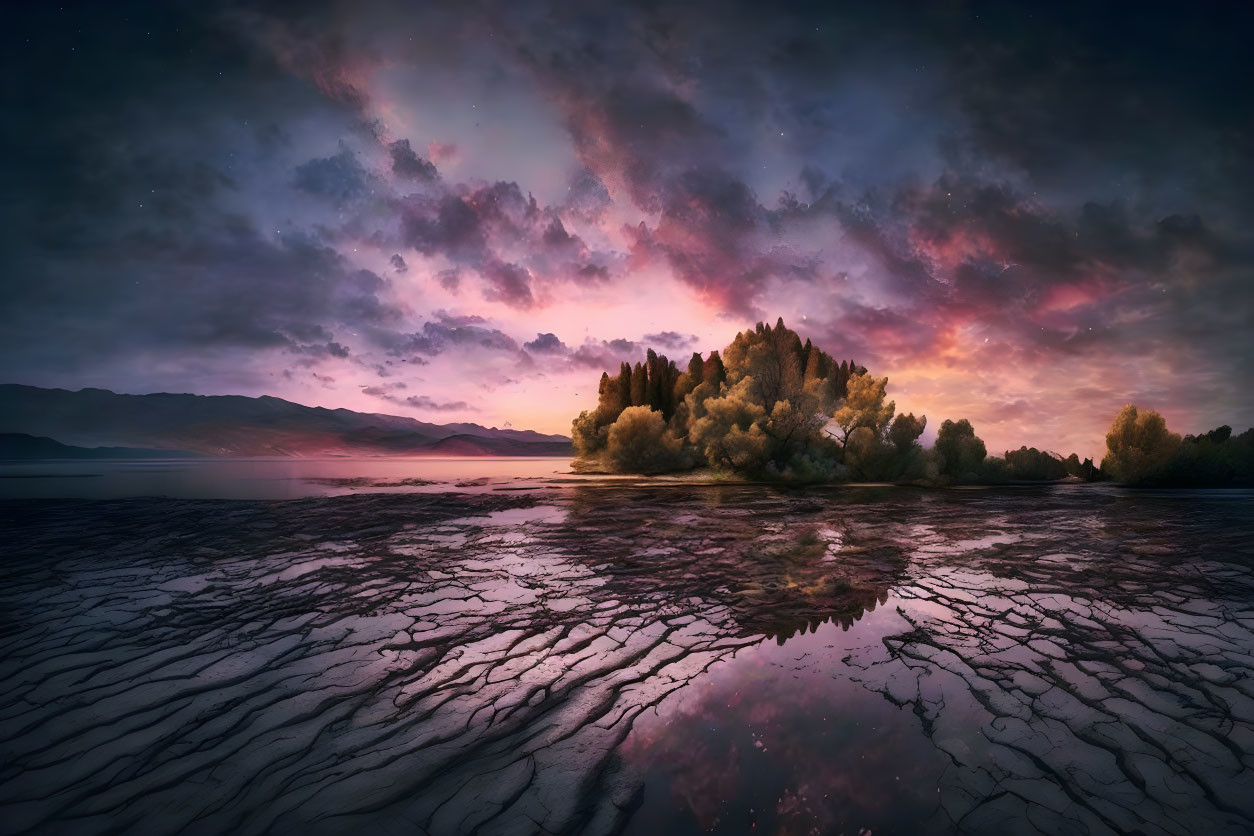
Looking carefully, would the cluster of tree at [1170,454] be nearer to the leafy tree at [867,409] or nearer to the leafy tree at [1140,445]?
the leafy tree at [1140,445]

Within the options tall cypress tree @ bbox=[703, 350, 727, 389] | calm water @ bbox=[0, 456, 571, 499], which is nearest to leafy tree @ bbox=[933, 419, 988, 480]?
tall cypress tree @ bbox=[703, 350, 727, 389]

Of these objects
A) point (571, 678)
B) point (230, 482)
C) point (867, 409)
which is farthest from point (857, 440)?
point (230, 482)

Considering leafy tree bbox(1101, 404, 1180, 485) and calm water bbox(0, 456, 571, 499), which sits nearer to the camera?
A: calm water bbox(0, 456, 571, 499)

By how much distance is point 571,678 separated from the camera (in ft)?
16.6

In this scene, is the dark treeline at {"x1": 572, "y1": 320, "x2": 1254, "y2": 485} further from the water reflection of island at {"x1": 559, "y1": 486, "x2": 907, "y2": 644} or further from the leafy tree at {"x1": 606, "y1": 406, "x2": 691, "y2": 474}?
the water reflection of island at {"x1": 559, "y1": 486, "x2": 907, "y2": 644}

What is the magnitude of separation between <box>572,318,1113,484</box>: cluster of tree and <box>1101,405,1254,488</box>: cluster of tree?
298 inches

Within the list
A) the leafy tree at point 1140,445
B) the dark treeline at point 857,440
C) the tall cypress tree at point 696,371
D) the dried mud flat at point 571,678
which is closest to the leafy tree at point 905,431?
the dark treeline at point 857,440

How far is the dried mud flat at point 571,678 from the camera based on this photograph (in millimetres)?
3266

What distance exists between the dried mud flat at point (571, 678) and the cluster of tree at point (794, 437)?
25786 mm

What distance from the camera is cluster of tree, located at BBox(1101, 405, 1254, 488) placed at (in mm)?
35719

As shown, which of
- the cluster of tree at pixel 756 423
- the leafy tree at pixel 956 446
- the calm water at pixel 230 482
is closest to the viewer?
the calm water at pixel 230 482

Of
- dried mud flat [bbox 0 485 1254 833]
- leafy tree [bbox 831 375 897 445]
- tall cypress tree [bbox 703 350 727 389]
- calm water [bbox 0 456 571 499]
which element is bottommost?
calm water [bbox 0 456 571 499]

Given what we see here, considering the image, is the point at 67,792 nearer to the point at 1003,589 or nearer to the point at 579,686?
the point at 579,686

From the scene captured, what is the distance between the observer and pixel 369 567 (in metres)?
9.91
